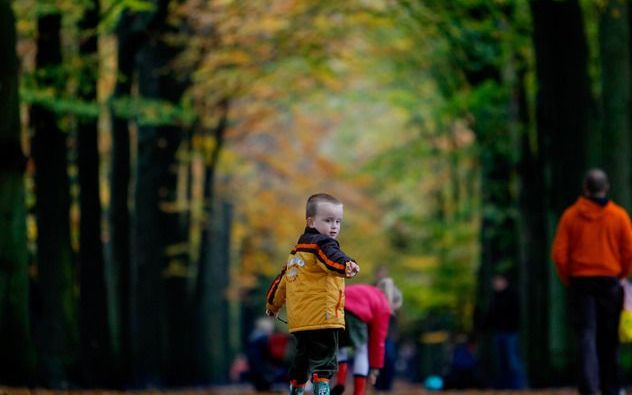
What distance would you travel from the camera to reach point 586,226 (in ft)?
37.6

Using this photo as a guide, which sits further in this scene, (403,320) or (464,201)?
(403,320)

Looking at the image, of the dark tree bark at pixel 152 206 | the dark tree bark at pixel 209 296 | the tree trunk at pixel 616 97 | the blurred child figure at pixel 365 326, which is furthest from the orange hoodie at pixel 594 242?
the dark tree bark at pixel 209 296

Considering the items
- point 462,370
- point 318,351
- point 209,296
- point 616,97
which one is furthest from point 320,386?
point 209,296

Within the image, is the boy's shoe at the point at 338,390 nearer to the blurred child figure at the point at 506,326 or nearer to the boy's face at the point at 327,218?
the boy's face at the point at 327,218

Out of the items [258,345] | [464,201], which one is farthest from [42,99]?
[464,201]

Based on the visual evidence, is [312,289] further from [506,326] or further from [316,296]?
[506,326]

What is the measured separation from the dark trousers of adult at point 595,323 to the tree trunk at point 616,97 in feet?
21.0

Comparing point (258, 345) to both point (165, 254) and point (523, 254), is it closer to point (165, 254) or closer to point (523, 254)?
point (523, 254)

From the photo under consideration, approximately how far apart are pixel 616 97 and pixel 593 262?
6.97 metres

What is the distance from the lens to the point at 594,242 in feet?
37.4

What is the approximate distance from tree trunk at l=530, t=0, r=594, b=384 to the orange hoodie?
23.2ft

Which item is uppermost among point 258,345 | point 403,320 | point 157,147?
point 157,147

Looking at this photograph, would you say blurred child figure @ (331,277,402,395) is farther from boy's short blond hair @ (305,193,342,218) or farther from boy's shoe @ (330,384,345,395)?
boy's short blond hair @ (305,193,342,218)

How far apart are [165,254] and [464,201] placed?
404 inches
